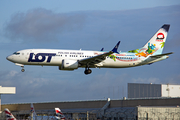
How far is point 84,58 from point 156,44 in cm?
1724

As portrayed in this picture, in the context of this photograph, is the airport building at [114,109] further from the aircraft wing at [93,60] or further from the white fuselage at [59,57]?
the aircraft wing at [93,60]

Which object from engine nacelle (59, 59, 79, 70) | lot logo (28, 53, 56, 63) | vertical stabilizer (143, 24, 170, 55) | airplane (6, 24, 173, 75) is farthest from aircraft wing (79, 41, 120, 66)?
vertical stabilizer (143, 24, 170, 55)

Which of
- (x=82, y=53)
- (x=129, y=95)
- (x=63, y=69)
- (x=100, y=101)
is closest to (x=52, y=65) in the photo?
(x=63, y=69)

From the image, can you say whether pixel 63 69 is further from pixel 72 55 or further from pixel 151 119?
pixel 151 119

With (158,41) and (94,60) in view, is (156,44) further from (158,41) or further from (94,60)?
(94,60)

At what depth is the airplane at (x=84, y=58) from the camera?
184 feet

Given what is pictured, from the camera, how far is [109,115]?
151 ft

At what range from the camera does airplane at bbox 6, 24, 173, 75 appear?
56.2 metres

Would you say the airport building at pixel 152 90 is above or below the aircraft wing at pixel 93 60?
below

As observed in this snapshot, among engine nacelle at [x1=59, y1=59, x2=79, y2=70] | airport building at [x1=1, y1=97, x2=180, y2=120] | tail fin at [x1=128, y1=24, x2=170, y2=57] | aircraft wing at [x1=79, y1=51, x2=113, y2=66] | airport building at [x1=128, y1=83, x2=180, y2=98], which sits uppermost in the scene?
tail fin at [x1=128, y1=24, x2=170, y2=57]

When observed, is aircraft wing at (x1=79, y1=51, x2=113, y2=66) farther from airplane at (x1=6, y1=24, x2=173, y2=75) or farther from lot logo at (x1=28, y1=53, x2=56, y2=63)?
lot logo at (x1=28, y1=53, x2=56, y2=63)

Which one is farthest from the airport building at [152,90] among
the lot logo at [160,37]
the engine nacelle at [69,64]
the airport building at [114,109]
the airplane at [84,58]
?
the engine nacelle at [69,64]

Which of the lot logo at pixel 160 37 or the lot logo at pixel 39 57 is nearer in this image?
the lot logo at pixel 39 57

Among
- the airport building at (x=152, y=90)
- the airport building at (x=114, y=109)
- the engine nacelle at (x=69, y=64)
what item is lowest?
the airport building at (x=114, y=109)
